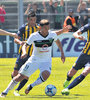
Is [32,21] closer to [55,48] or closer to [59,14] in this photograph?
[55,48]

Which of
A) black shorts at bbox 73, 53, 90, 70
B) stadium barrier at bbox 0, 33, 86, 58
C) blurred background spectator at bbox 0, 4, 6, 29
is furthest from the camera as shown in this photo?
blurred background spectator at bbox 0, 4, 6, 29

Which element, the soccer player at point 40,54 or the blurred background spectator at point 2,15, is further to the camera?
the blurred background spectator at point 2,15

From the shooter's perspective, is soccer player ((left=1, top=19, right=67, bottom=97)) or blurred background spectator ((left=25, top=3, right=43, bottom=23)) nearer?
soccer player ((left=1, top=19, right=67, bottom=97))

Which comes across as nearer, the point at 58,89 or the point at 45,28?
the point at 45,28

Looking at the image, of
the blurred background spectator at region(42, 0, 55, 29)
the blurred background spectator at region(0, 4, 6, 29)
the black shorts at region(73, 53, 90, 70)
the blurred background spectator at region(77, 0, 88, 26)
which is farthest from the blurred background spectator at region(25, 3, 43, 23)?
the black shorts at region(73, 53, 90, 70)

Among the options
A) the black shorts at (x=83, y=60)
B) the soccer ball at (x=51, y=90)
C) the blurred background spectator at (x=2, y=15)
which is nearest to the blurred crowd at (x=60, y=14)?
the blurred background spectator at (x=2, y=15)

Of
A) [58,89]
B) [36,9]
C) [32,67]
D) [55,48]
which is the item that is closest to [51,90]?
[32,67]

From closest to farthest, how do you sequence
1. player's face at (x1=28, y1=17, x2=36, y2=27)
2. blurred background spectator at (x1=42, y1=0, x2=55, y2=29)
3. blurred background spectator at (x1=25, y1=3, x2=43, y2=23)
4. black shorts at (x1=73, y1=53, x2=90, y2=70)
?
black shorts at (x1=73, y1=53, x2=90, y2=70) → player's face at (x1=28, y1=17, x2=36, y2=27) → blurred background spectator at (x1=25, y1=3, x2=43, y2=23) → blurred background spectator at (x1=42, y1=0, x2=55, y2=29)

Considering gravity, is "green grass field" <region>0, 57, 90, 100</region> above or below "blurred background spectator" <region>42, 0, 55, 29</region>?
below

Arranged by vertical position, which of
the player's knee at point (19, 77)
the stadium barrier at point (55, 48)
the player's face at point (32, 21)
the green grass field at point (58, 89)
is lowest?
the stadium barrier at point (55, 48)

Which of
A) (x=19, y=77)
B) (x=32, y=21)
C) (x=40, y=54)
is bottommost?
(x=19, y=77)

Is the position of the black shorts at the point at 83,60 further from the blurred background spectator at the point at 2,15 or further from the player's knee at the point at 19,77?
the blurred background spectator at the point at 2,15

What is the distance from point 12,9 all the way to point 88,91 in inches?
594

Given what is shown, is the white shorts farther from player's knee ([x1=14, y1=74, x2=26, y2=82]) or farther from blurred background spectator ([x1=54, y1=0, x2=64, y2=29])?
blurred background spectator ([x1=54, y1=0, x2=64, y2=29])
